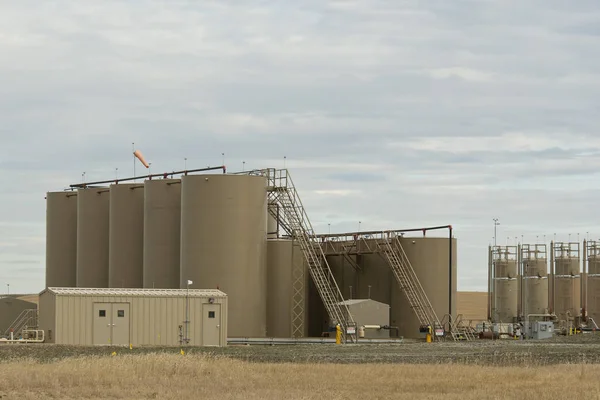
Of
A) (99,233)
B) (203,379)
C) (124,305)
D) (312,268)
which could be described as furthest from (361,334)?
(203,379)

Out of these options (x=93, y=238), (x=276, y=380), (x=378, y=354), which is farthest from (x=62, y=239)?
(x=276, y=380)

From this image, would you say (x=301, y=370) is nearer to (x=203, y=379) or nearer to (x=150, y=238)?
(x=203, y=379)

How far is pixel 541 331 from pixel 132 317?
93.1 feet

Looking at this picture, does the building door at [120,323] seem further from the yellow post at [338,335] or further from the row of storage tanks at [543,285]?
the row of storage tanks at [543,285]

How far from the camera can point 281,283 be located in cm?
6147

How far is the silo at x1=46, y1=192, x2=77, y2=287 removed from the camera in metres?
73.6

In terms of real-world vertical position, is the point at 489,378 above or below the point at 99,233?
below

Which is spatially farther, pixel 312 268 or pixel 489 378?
pixel 312 268

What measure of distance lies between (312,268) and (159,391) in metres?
36.9

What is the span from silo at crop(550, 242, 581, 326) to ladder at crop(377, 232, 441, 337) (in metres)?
22.7

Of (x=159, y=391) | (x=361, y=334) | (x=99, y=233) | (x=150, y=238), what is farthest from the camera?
(x=99, y=233)

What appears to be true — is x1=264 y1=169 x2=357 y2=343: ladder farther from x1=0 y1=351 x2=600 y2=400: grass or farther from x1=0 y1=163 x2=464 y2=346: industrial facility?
x1=0 y1=351 x2=600 y2=400: grass

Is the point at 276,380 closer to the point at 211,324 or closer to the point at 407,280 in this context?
the point at 211,324

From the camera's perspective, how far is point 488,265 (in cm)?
8988
